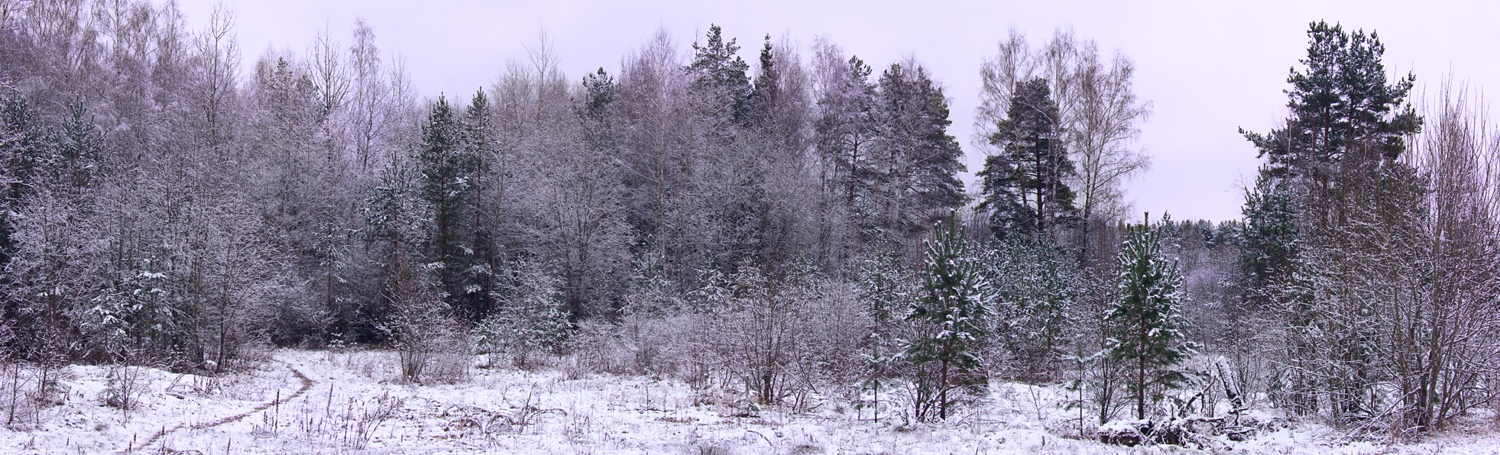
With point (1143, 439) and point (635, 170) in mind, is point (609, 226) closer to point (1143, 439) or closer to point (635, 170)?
point (635, 170)

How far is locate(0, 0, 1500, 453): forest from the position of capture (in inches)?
551

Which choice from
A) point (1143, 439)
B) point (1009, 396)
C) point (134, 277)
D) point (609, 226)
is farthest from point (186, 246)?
point (1143, 439)

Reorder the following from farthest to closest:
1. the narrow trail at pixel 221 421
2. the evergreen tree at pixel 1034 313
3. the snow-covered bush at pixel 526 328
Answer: the snow-covered bush at pixel 526 328
the evergreen tree at pixel 1034 313
the narrow trail at pixel 221 421

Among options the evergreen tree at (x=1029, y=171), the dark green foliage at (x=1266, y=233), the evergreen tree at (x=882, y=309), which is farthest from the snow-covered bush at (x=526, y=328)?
the dark green foliage at (x=1266, y=233)

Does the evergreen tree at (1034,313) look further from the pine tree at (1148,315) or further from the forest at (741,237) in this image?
the pine tree at (1148,315)

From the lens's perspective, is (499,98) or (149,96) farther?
(499,98)

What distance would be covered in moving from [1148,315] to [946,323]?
11.1 ft

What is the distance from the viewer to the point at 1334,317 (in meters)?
15.0

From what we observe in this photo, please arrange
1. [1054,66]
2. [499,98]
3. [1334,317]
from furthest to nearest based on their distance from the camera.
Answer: [499,98] < [1054,66] < [1334,317]

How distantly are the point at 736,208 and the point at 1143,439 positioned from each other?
23.0m

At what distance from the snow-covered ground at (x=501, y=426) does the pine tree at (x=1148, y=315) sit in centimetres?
148

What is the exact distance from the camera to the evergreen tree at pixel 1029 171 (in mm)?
30641

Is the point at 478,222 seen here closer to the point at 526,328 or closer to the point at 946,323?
the point at 526,328

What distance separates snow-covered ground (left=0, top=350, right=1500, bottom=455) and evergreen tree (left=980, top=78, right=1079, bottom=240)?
1595 centimetres
